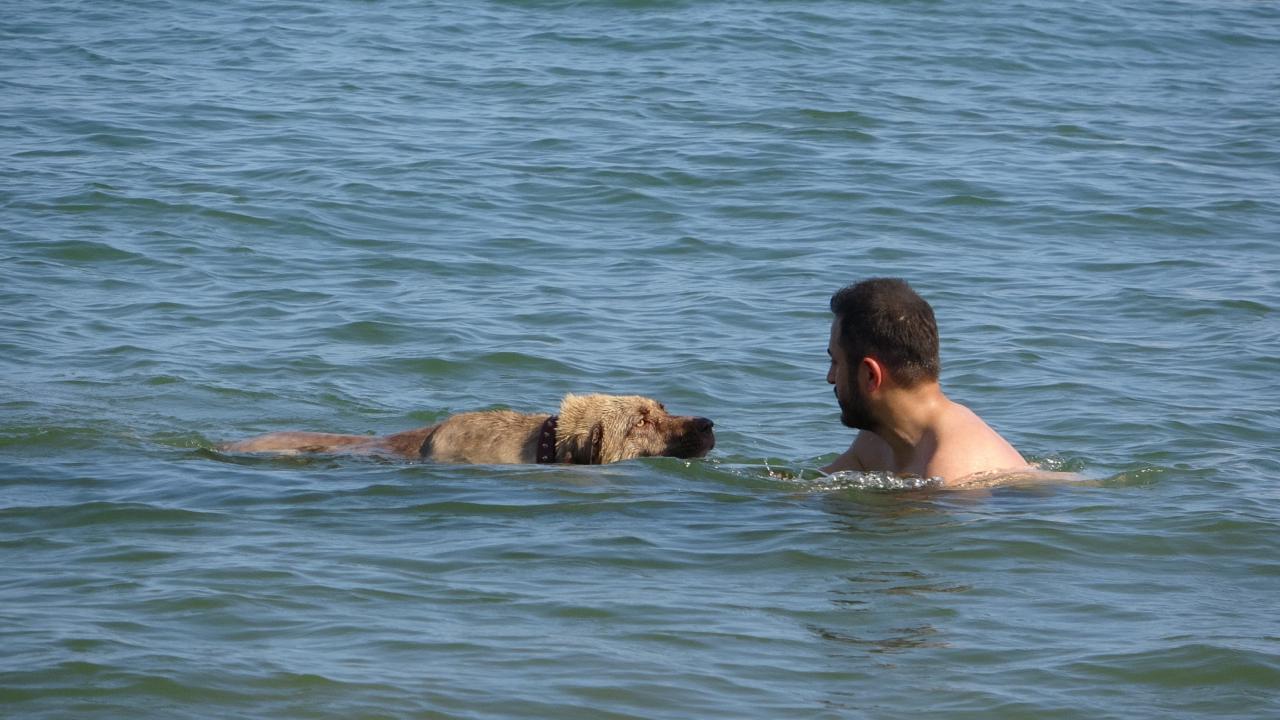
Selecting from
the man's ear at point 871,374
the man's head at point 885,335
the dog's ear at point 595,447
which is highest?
the man's head at point 885,335

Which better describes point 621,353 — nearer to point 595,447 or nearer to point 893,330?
point 595,447

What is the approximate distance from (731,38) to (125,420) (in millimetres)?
16143

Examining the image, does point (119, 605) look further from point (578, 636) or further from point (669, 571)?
point (669, 571)

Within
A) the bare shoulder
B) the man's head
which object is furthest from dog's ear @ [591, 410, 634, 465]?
the bare shoulder

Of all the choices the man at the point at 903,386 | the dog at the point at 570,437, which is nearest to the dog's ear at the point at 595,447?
the dog at the point at 570,437

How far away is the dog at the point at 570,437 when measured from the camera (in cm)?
862

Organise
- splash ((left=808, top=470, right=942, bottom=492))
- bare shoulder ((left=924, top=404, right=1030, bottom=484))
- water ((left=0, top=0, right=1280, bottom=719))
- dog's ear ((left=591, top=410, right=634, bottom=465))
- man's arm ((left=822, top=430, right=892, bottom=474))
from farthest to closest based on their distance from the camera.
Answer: dog's ear ((left=591, top=410, right=634, bottom=465))
man's arm ((left=822, top=430, right=892, bottom=474))
splash ((left=808, top=470, right=942, bottom=492))
bare shoulder ((left=924, top=404, right=1030, bottom=484))
water ((left=0, top=0, right=1280, bottom=719))

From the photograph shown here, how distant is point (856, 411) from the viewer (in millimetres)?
7820

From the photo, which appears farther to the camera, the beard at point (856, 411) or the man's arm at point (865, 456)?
the man's arm at point (865, 456)

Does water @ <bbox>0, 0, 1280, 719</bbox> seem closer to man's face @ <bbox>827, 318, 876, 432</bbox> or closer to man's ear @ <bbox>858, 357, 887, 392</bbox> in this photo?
man's face @ <bbox>827, 318, 876, 432</bbox>

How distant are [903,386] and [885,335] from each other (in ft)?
0.90

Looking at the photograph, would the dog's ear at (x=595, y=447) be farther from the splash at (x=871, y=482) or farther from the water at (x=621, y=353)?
the splash at (x=871, y=482)

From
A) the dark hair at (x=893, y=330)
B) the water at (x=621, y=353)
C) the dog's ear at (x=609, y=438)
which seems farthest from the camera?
the dog's ear at (x=609, y=438)

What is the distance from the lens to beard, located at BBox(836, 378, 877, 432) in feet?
25.4
